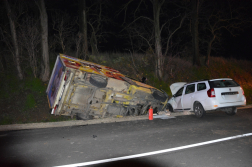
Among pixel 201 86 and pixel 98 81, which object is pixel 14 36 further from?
pixel 201 86

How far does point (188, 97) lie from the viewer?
358 inches

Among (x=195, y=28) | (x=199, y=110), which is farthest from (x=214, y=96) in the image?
(x=195, y=28)

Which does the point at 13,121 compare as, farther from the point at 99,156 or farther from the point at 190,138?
the point at 190,138

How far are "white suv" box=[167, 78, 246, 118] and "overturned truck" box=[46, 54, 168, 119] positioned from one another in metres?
1.95

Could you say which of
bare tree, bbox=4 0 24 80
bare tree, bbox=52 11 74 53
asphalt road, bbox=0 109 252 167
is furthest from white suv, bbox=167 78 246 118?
bare tree, bbox=4 0 24 80

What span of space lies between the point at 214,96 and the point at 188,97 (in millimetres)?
1511

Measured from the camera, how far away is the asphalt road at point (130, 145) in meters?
3.98

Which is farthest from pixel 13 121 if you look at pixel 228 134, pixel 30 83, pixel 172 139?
pixel 228 134

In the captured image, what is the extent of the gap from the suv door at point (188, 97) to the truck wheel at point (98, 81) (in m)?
4.27

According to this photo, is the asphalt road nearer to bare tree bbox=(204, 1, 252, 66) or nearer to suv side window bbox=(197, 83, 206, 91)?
suv side window bbox=(197, 83, 206, 91)

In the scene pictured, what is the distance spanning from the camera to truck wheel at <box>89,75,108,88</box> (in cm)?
675

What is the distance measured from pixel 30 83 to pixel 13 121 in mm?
3395

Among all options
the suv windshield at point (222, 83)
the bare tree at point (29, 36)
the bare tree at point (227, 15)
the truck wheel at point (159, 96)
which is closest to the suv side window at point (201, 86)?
the suv windshield at point (222, 83)

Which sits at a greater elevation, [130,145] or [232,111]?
[232,111]
